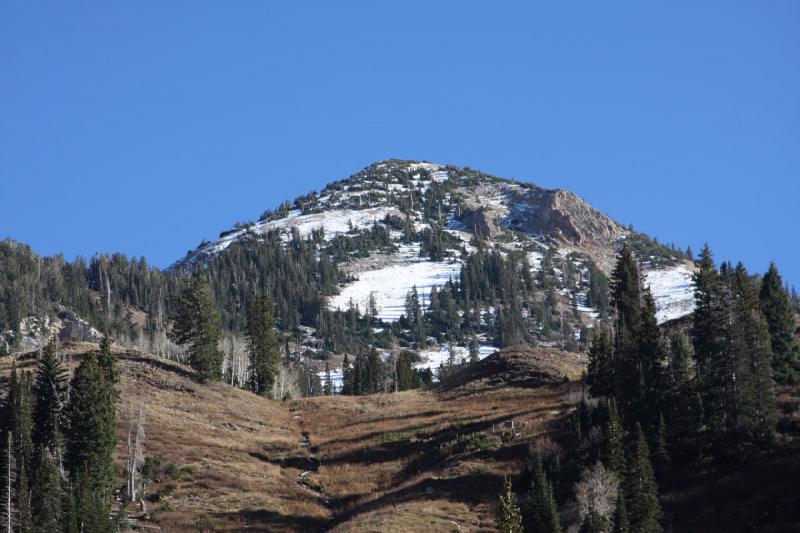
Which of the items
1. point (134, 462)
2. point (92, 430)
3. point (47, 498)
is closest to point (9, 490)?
point (47, 498)

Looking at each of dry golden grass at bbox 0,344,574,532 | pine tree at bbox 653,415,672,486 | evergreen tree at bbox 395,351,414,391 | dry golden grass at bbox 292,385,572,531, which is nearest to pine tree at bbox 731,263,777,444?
pine tree at bbox 653,415,672,486

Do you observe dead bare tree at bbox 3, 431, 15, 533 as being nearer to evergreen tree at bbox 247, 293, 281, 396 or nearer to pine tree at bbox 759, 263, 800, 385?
evergreen tree at bbox 247, 293, 281, 396

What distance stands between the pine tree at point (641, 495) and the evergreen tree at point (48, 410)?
39755 mm

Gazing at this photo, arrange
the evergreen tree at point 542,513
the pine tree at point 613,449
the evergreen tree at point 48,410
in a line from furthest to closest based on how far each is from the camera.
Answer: the evergreen tree at point 48,410 < the pine tree at point 613,449 < the evergreen tree at point 542,513

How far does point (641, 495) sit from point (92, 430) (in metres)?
38.9

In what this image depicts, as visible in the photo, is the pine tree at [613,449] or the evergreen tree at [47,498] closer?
the evergreen tree at [47,498]

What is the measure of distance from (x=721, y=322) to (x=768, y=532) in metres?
23.7

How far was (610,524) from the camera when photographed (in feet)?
181

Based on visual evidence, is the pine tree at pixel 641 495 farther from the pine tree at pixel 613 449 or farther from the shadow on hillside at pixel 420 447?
the shadow on hillside at pixel 420 447

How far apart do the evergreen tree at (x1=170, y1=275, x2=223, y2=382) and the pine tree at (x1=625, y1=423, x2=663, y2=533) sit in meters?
55.8

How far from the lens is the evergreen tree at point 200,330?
102875 mm

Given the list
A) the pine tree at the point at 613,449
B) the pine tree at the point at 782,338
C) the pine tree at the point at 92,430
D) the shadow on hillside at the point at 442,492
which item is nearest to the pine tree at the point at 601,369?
the pine tree at the point at 782,338

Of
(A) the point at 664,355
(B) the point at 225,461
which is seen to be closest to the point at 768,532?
(A) the point at 664,355

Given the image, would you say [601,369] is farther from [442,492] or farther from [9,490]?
[9,490]
